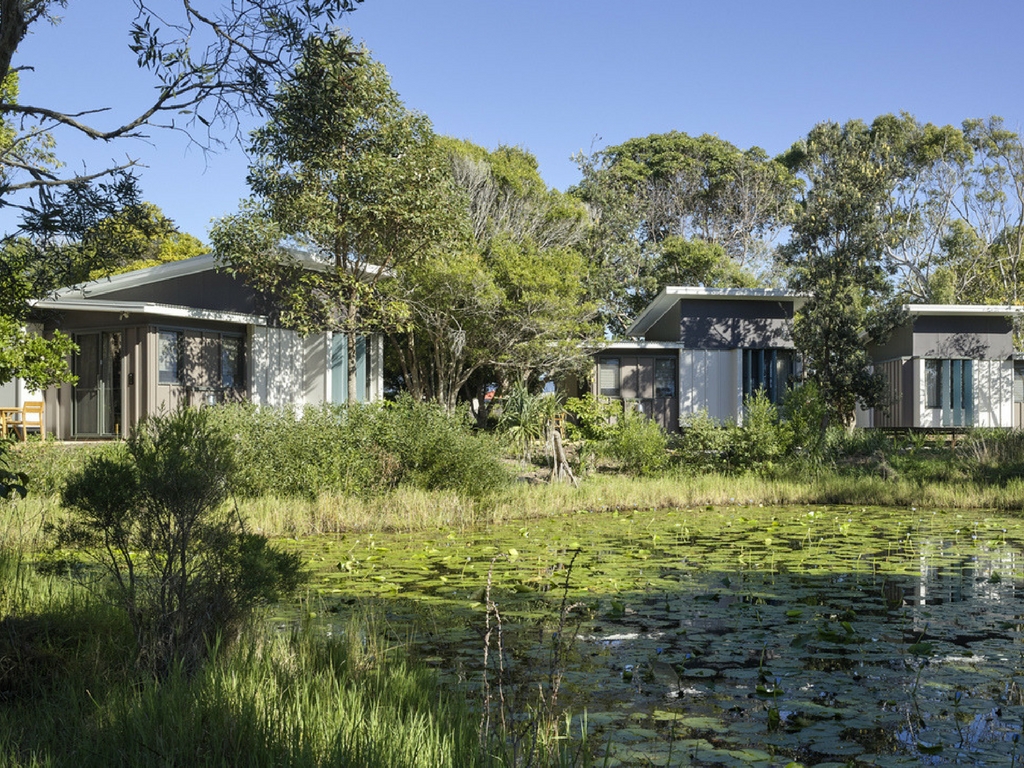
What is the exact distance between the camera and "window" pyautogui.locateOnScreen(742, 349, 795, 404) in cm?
2906

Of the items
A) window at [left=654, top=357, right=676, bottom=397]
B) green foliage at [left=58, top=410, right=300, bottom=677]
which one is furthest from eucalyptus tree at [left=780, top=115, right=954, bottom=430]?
green foliage at [left=58, top=410, right=300, bottom=677]

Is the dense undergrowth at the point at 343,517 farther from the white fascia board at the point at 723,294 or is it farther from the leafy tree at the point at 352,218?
the white fascia board at the point at 723,294

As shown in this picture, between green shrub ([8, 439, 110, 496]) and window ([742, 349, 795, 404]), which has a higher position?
window ([742, 349, 795, 404])

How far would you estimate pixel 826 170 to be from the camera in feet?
94.3

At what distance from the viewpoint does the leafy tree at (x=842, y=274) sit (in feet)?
87.6

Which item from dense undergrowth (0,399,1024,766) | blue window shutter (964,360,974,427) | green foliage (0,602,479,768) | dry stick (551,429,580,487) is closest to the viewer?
green foliage (0,602,479,768)

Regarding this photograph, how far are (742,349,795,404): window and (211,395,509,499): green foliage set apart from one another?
1393 cm

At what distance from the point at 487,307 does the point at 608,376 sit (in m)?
5.56

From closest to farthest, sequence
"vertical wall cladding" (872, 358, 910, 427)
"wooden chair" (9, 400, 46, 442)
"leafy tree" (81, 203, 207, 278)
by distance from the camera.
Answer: "leafy tree" (81, 203, 207, 278), "wooden chair" (9, 400, 46, 442), "vertical wall cladding" (872, 358, 910, 427)

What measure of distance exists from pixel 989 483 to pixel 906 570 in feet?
31.0

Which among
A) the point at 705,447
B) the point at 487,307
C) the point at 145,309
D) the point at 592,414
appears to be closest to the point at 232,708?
the point at 145,309

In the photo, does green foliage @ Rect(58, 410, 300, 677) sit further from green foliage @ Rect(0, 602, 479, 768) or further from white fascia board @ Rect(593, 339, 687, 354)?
white fascia board @ Rect(593, 339, 687, 354)

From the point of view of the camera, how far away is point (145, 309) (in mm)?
18750

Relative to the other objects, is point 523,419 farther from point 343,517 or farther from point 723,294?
point 343,517
